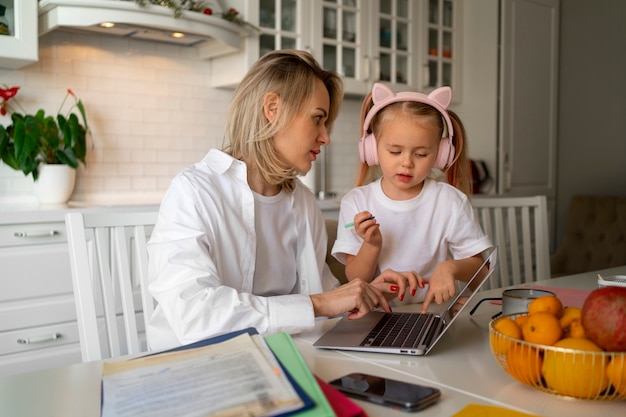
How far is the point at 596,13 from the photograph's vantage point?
4.91 metres

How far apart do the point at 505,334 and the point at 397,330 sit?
326 mm

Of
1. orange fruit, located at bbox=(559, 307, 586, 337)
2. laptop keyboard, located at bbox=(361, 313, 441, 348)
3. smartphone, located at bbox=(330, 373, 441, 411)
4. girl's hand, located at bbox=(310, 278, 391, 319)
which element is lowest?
laptop keyboard, located at bbox=(361, 313, 441, 348)

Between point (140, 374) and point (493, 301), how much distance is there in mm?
933

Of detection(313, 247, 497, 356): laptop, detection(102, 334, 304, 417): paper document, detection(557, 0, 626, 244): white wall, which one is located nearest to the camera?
detection(102, 334, 304, 417): paper document

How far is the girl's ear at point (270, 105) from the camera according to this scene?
148 cm

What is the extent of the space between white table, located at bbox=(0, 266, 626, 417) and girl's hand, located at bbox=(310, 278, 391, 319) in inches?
2.5

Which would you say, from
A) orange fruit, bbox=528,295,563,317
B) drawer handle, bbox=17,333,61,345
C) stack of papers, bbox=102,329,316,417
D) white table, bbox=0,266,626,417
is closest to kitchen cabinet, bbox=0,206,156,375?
drawer handle, bbox=17,333,61,345

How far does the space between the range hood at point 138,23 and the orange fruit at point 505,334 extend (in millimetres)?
2351

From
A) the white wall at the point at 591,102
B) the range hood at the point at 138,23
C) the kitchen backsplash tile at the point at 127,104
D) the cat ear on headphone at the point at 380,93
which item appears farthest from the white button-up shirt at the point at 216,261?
the white wall at the point at 591,102

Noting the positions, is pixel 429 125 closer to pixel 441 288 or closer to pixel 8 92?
pixel 441 288

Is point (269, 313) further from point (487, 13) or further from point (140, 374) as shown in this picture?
point (487, 13)

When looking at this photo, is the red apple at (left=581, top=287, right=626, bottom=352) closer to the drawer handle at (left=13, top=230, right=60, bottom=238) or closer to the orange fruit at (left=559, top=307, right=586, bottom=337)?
the orange fruit at (left=559, top=307, right=586, bottom=337)

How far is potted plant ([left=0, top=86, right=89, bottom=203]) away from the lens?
276 centimetres

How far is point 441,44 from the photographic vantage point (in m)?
4.30
